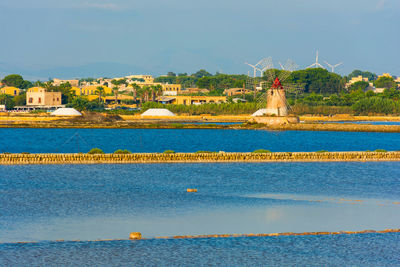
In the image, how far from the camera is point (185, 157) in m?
49.2

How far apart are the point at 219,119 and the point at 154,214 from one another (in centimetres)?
12714

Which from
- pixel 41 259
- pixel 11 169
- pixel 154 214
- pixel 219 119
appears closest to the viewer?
pixel 41 259

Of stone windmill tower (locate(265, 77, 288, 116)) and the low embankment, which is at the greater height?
stone windmill tower (locate(265, 77, 288, 116))

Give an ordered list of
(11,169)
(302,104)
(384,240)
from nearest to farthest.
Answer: (384,240) < (11,169) < (302,104)

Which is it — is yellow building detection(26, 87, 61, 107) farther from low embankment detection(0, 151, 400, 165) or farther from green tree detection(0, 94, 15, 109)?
low embankment detection(0, 151, 400, 165)

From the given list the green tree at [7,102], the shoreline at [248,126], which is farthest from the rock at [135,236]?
the green tree at [7,102]

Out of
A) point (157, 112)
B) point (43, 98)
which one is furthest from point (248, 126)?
point (43, 98)

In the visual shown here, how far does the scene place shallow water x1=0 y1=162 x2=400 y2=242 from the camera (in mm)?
25078

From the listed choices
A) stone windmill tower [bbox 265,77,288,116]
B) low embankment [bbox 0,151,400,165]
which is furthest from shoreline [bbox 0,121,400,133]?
low embankment [bbox 0,151,400,165]

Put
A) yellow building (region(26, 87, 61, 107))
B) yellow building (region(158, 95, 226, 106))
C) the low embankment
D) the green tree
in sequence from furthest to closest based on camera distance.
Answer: yellow building (region(158, 95, 226, 106))
the green tree
yellow building (region(26, 87, 61, 107))
the low embankment

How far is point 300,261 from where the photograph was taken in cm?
2045

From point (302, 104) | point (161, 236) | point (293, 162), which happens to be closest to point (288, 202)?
point (161, 236)

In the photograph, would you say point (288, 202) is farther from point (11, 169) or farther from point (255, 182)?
point (11, 169)

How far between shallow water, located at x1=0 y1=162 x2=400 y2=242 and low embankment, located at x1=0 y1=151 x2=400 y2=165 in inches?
57.1
